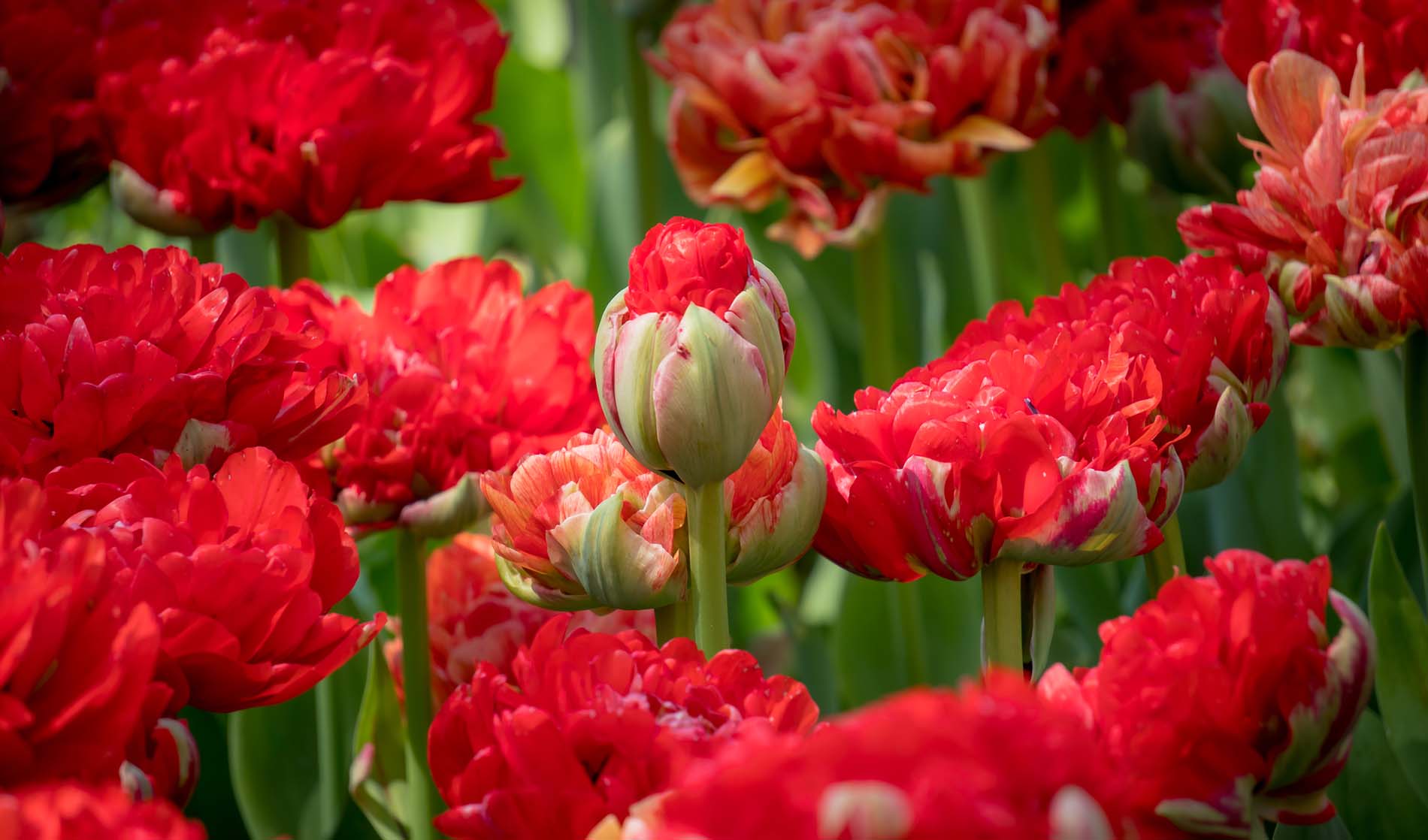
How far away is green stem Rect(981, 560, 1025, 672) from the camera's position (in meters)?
0.47

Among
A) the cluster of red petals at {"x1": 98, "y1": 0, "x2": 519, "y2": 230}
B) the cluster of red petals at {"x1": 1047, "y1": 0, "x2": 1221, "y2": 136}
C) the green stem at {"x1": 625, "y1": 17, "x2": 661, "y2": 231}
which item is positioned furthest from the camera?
the green stem at {"x1": 625, "y1": 17, "x2": 661, "y2": 231}

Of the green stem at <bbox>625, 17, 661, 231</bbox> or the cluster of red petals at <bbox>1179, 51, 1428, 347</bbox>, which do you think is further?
the green stem at <bbox>625, 17, 661, 231</bbox>

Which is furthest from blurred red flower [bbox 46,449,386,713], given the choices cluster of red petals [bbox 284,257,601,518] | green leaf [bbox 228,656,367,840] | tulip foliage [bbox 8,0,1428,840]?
green leaf [bbox 228,656,367,840]

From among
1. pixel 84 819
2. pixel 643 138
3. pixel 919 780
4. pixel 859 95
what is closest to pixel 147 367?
pixel 84 819

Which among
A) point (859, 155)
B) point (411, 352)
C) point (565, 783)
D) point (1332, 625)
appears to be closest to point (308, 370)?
point (411, 352)

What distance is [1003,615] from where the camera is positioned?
473mm

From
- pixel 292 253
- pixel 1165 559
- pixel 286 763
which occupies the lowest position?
pixel 286 763

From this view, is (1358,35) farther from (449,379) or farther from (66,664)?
(66,664)

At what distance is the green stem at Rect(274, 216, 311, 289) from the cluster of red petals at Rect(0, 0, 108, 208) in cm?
9

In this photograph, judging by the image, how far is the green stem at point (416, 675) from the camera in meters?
0.61

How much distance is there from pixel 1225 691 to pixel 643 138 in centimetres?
70

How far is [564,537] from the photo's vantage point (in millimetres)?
459

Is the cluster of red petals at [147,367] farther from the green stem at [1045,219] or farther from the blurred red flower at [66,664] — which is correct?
the green stem at [1045,219]

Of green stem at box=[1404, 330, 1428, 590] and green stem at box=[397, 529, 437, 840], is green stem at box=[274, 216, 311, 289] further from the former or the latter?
green stem at box=[1404, 330, 1428, 590]
